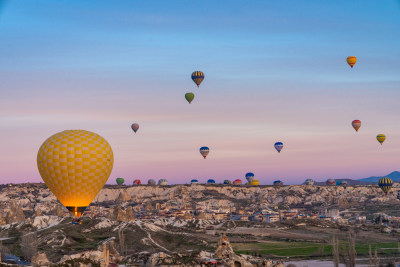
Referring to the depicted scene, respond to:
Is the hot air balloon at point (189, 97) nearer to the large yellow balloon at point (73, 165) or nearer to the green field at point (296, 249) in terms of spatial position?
the green field at point (296, 249)

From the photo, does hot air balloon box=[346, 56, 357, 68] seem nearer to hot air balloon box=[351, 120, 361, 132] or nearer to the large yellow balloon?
hot air balloon box=[351, 120, 361, 132]

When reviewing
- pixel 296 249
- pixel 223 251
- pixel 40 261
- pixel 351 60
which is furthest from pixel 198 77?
pixel 40 261

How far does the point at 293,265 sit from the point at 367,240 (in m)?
57.6

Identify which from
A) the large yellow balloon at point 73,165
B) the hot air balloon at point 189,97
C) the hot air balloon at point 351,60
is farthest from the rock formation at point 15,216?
the large yellow balloon at point 73,165

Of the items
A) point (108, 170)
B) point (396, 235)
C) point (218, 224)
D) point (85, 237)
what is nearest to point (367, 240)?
point (396, 235)

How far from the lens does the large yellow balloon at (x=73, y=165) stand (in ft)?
292

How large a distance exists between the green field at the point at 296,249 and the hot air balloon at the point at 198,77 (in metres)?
39.1

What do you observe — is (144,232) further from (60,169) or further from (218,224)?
(60,169)

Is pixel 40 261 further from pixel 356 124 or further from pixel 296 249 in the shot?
pixel 356 124

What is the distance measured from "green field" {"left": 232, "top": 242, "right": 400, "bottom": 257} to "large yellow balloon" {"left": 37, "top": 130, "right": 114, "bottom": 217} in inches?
1952

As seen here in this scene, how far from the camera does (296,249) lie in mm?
143000

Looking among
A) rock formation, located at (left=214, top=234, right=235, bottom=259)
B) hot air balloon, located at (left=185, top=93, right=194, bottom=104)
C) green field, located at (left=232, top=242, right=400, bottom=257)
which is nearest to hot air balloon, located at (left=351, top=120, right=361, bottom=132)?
green field, located at (left=232, top=242, right=400, bottom=257)

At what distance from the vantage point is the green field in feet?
438

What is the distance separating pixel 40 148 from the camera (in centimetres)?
9256
